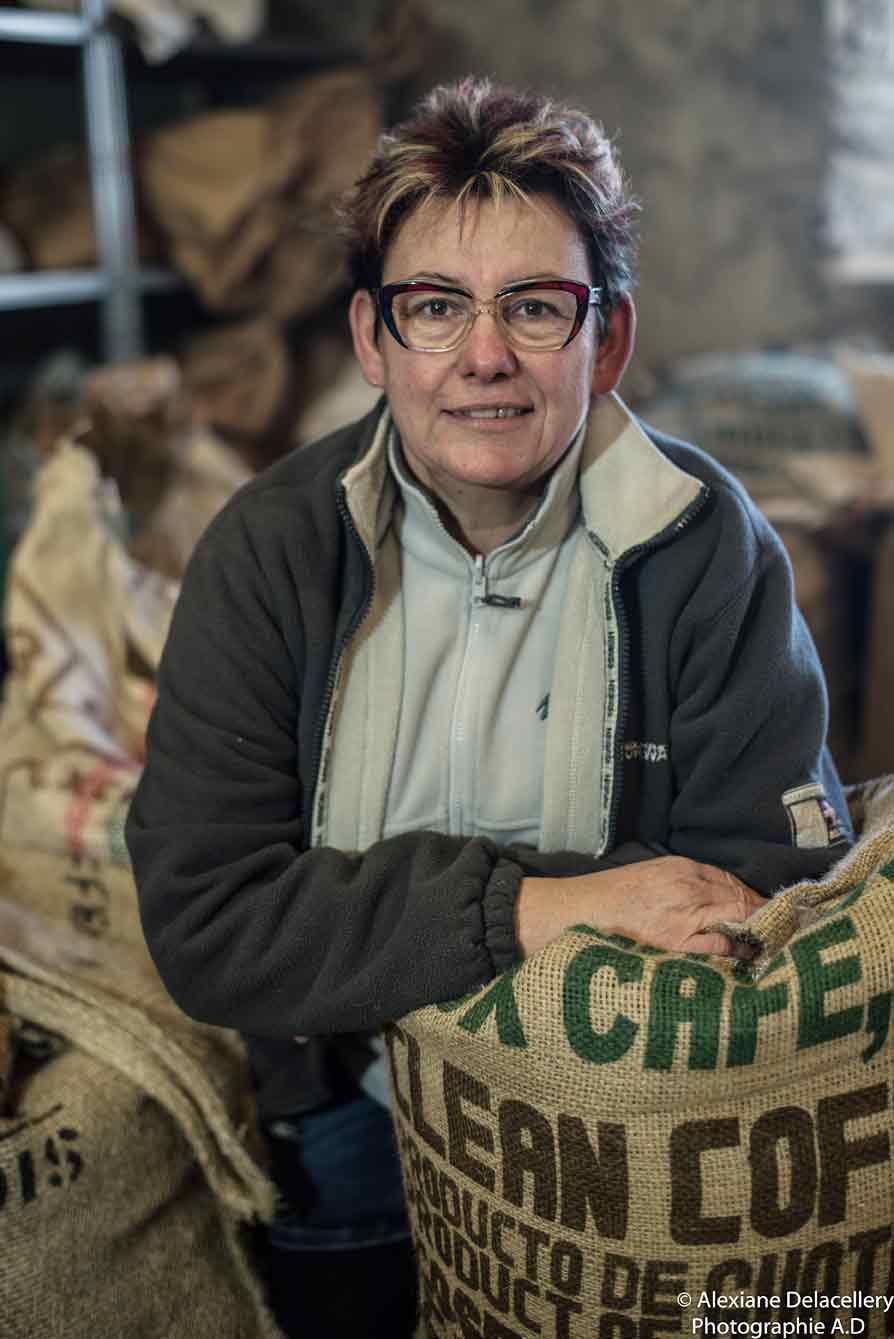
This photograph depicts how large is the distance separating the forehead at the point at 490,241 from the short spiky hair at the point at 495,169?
11mm

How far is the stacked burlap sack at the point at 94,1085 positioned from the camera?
114 centimetres

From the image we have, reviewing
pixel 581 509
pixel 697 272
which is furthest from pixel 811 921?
pixel 697 272

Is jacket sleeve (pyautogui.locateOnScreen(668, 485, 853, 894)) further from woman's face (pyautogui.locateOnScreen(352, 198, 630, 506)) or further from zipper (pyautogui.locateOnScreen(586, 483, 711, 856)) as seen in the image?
woman's face (pyautogui.locateOnScreen(352, 198, 630, 506))

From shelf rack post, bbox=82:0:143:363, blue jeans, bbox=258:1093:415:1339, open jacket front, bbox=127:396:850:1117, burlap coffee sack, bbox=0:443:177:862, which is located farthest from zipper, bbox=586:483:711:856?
shelf rack post, bbox=82:0:143:363

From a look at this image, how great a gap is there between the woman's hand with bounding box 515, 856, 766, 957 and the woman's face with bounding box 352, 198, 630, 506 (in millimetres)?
370

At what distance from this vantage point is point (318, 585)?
44.6 inches

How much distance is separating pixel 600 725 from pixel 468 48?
3.12 meters

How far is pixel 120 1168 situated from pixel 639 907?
58 centimetres

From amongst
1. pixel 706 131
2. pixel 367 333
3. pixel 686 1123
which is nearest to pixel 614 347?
pixel 367 333

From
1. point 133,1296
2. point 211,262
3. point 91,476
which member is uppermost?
point 211,262

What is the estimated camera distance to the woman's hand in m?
1.01

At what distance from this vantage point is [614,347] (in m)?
1.21

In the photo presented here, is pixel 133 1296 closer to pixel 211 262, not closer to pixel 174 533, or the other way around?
pixel 174 533

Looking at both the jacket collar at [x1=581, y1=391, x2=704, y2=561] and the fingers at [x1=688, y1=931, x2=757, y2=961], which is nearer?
the fingers at [x1=688, y1=931, x2=757, y2=961]
